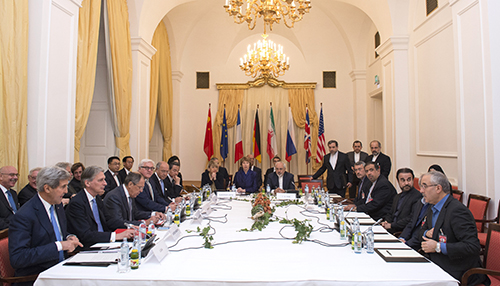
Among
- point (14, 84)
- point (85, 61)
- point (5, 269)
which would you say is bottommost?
point (5, 269)

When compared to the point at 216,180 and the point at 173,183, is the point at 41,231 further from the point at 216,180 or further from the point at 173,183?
the point at 216,180

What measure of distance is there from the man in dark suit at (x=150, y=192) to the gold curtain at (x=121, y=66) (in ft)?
5.16

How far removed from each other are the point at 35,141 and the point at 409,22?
6831 millimetres

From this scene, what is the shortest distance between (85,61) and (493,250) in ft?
18.1

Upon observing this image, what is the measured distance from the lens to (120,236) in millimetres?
2729

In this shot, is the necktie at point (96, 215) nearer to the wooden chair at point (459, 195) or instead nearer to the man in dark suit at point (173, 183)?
the man in dark suit at point (173, 183)

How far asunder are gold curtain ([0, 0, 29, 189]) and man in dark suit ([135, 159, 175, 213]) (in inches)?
51.2

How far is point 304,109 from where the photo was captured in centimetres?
1052

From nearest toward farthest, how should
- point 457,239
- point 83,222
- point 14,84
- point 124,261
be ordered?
1. point 124,261
2. point 457,239
3. point 83,222
4. point 14,84

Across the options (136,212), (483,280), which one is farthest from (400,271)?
(136,212)

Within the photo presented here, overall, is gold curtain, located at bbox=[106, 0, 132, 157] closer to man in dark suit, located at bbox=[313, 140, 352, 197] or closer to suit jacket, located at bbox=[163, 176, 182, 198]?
suit jacket, located at bbox=[163, 176, 182, 198]

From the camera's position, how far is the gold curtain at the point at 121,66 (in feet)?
20.1

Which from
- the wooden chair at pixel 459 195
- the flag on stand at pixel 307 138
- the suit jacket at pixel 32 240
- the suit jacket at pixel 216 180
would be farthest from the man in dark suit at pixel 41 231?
the flag on stand at pixel 307 138

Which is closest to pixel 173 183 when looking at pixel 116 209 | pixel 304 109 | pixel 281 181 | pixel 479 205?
pixel 281 181
